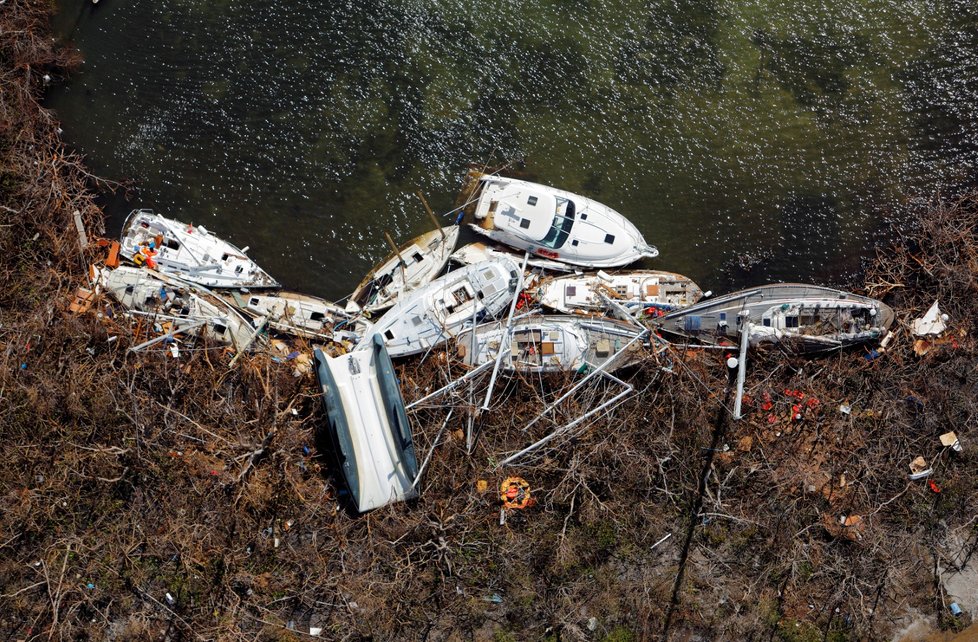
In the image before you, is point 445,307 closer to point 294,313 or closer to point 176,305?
point 294,313

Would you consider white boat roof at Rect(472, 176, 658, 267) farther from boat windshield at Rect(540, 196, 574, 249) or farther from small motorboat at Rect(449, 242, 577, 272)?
small motorboat at Rect(449, 242, 577, 272)

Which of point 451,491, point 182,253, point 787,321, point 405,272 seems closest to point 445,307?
point 405,272

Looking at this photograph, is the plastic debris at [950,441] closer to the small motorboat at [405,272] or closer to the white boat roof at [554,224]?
the white boat roof at [554,224]

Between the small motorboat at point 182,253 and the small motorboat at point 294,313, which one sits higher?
the small motorboat at point 182,253

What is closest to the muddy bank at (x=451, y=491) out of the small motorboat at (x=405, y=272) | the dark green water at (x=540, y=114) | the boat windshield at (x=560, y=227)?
the small motorboat at (x=405, y=272)

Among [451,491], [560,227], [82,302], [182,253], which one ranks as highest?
[560,227]

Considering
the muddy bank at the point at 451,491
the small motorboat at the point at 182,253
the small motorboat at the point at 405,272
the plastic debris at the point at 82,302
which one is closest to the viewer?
the muddy bank at the point at 451,491
